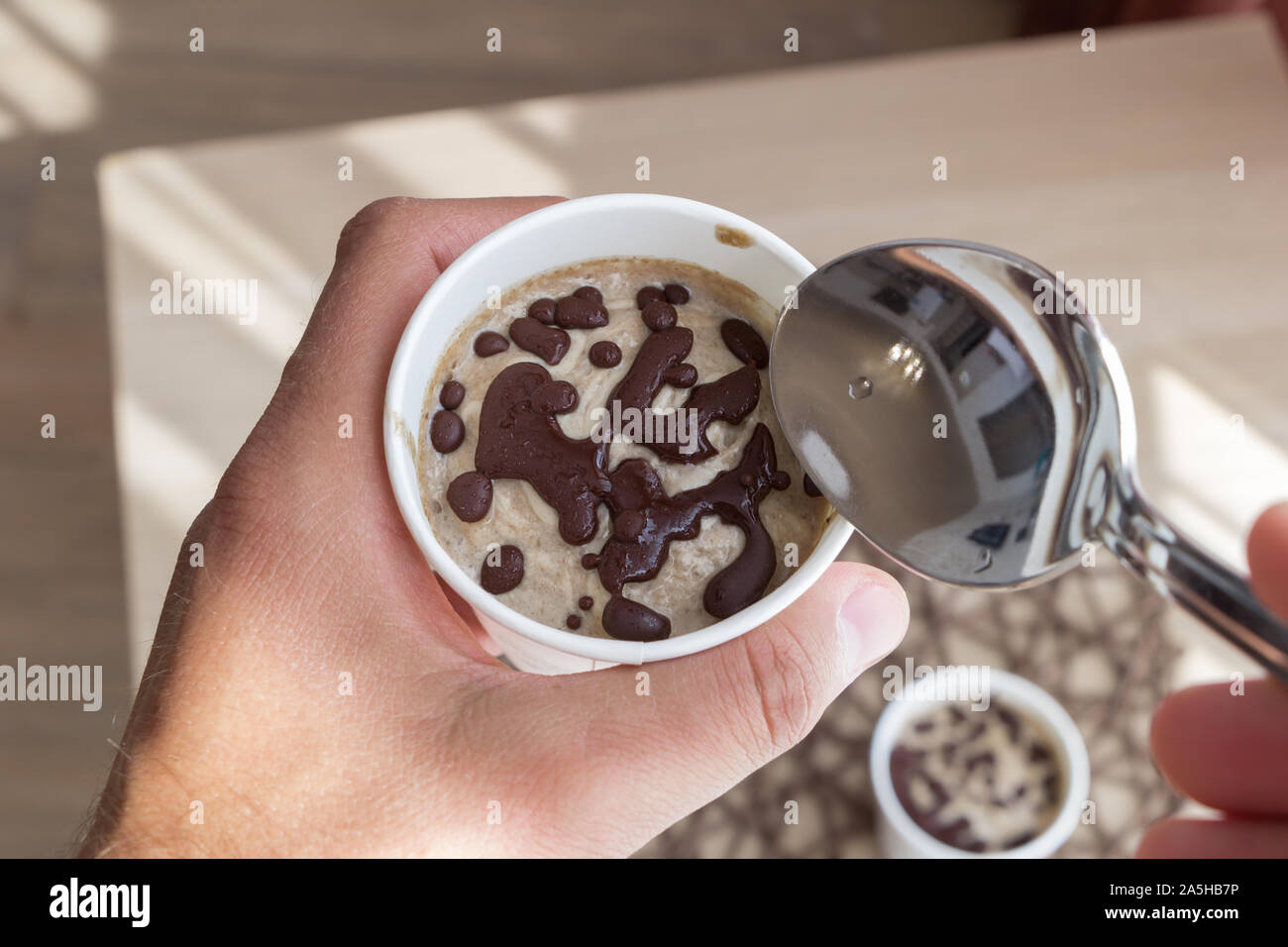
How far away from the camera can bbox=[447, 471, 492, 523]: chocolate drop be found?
100 centimetres

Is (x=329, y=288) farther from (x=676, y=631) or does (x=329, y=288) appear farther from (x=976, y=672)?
(x=976, y=672)

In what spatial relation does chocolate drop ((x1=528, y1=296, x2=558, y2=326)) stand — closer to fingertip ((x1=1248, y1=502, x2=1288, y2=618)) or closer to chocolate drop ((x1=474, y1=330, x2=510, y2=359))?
chocolate drop ((x1=474, y1=330, x2=510, y2=359))

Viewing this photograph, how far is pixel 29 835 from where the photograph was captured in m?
2.10

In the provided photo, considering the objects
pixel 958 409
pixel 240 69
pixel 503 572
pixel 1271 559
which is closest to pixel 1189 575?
pixel 1271 559

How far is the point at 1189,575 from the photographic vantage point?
0.77 m

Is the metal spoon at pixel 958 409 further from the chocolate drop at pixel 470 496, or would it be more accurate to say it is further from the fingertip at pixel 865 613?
the chocolate drop at pixel 470 496

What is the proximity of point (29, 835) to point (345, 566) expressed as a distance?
1597mm

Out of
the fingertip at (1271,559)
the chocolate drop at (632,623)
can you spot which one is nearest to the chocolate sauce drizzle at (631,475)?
the chocolate drop at (632,623)

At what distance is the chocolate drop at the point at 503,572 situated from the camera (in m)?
0.98

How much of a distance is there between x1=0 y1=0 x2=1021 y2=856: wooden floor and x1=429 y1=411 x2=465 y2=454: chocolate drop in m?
1.72

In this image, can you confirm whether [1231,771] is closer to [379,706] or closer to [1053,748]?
[1053,748]

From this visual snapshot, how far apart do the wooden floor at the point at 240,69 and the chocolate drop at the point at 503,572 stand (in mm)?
1808

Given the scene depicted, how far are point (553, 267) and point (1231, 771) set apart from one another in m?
0.80

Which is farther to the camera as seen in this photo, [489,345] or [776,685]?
[489,345]
